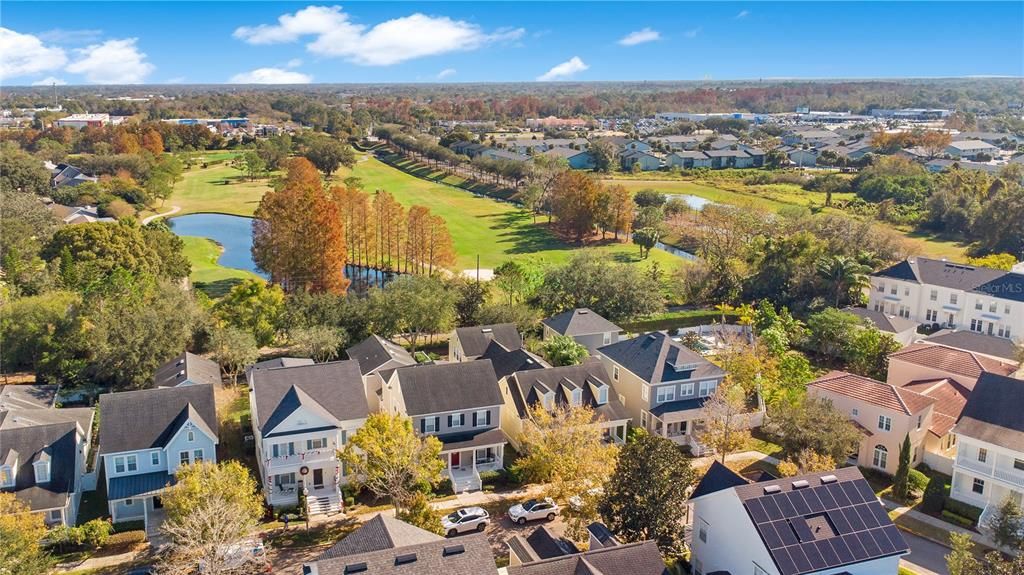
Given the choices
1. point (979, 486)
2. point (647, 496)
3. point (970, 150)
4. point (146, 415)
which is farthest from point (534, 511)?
point (970, 150)

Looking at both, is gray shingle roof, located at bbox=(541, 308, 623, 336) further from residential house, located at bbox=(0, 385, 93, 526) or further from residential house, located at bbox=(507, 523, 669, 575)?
residential house, located at bbox=(0, 385, 93, 526)

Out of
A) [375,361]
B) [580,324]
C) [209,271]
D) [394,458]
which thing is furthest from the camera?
[209,271]

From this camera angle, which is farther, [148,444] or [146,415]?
→ [146,415]

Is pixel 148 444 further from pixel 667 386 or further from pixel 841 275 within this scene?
pixel 841 275

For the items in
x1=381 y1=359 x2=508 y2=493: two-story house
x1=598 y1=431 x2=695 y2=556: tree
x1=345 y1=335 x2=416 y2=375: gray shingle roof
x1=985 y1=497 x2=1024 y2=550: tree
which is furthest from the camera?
x1=345 y1=335 x2=416 y2=375: gray shingle roof

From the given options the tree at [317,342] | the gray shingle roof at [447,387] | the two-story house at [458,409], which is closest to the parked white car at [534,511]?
the two-story house at [458,409]

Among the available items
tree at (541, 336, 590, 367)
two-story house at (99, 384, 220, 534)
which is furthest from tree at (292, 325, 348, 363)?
tree at (541, 336, 590, 367)

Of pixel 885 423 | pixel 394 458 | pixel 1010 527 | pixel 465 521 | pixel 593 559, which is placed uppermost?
pixel 593 559
